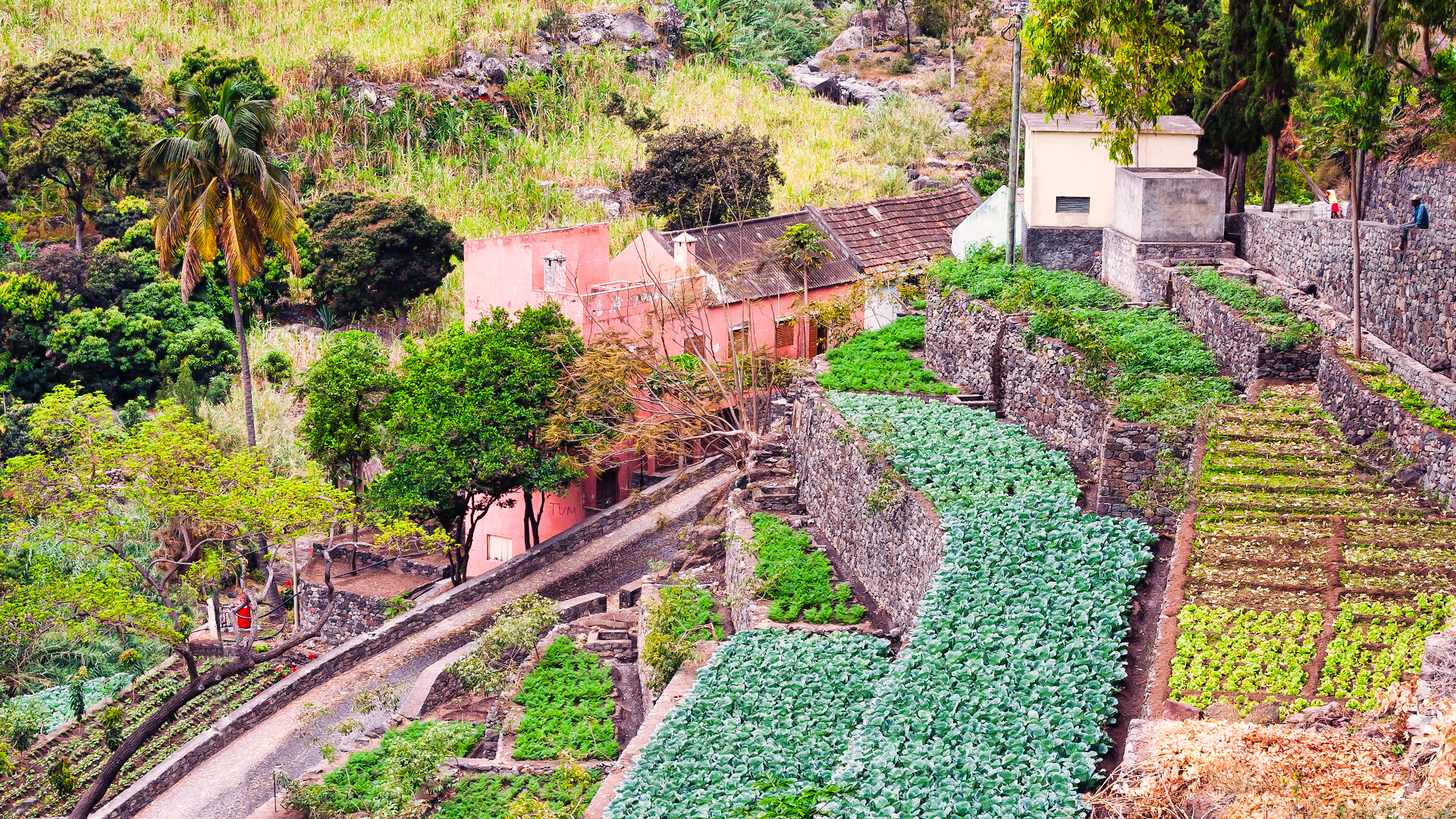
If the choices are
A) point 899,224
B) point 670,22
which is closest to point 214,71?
point 670,22

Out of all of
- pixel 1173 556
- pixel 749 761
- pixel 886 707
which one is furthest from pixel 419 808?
pixel 1173 556

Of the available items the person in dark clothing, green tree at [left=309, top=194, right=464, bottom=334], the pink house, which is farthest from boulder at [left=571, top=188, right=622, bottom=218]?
the person in dark clothing

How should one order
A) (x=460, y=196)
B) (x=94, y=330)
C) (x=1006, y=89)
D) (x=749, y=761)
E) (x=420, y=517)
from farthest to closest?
(x=460, y=196) < (x=1006, y=89) < (x=94, y=330) < (x=420, y=517) < (x=749, y=761)

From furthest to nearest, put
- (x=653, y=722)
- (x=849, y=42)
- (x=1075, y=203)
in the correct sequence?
(x=849, y=42) < (x=1075, y=203) < (x=653, y=722)

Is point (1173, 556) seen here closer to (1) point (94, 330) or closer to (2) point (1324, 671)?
(2) point (1324, 671)

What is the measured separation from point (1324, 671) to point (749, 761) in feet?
18.1

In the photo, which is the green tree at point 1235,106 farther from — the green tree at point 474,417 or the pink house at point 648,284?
the green tree at point 474,417

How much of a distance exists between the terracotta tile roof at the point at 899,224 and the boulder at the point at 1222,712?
2549 centimetres

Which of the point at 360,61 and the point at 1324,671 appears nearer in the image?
the point at 1324,671

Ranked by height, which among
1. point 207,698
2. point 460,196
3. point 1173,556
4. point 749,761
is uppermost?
point 460,196

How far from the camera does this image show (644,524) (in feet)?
97.5

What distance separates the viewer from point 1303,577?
13.0 meters

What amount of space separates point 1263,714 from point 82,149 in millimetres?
46017

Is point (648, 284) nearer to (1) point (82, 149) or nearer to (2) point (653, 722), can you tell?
(2) point (653, 722)
